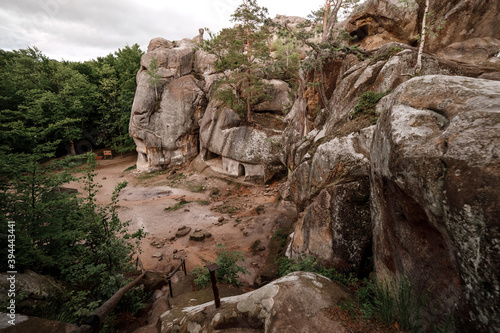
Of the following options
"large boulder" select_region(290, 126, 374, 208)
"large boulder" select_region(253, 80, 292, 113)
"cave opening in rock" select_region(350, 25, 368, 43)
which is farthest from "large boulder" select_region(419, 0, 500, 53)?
"large boulder" select_region(253, 80, 292, 113)

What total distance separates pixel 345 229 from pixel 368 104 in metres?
4.82

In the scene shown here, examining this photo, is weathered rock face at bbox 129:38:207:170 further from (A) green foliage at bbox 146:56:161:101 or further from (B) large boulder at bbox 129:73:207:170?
(A) green foliage at bbox 146:56:161:101

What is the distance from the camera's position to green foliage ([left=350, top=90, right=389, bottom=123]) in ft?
24.6

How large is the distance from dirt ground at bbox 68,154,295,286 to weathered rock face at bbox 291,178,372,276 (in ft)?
12.3

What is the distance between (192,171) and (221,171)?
400 centimetres

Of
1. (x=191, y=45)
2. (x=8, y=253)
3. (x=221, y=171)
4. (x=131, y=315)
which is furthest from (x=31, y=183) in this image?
(x=191, y=45)

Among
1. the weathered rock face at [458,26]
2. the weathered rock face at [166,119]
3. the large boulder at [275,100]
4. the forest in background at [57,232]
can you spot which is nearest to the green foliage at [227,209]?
the forest in background at [57,232]

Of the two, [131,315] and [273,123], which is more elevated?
[273,123]

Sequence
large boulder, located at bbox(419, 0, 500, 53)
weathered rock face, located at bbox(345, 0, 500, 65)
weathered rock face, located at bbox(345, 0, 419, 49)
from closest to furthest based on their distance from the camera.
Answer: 1. weathered rock face, located at bbox(345, 0, 500, 65)
2. large boulder, located at bbox(419, 0, 500, 53)
3. weathered rock face, located at bbox(345, 0, 419, 49)

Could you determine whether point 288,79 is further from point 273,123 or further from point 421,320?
point 421,320

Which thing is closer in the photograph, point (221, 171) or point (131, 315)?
point (131, 315)

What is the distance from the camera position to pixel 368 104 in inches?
303

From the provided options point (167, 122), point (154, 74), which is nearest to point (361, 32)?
point (167, 122)

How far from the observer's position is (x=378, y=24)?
13.3 m
